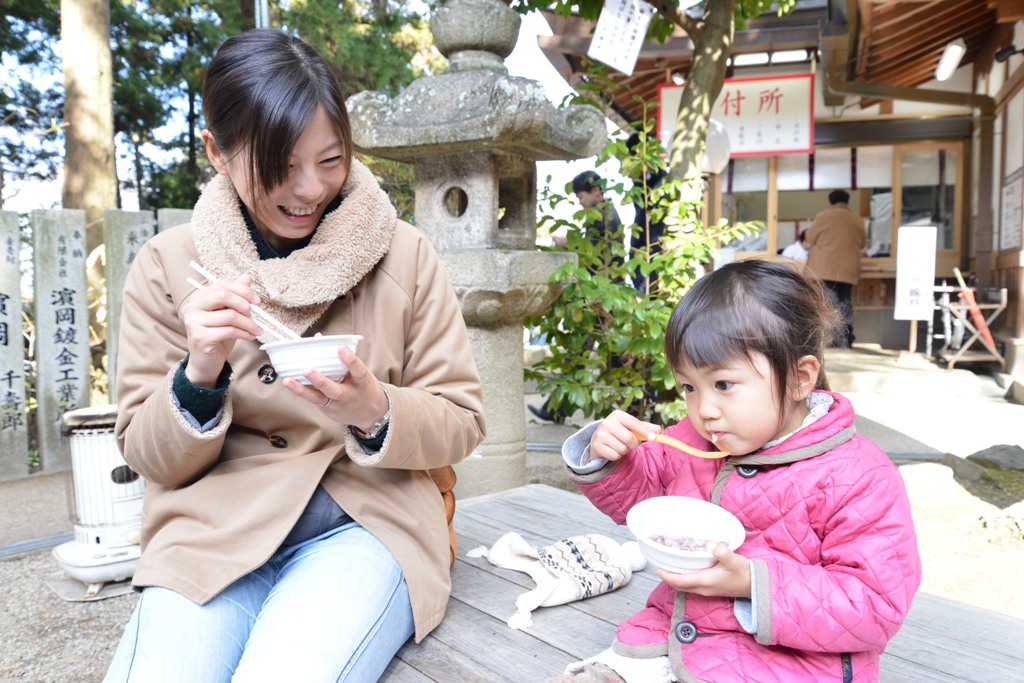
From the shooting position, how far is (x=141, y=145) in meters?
12.0

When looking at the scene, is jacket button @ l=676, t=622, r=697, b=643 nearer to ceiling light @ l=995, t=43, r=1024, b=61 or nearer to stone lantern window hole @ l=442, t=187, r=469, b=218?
stone lantern window hole @ l=442, t=187, r=469, b=218

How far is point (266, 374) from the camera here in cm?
171

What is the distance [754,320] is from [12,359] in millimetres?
→ 5013


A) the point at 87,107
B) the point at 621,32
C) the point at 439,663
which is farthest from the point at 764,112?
the point at 439,663

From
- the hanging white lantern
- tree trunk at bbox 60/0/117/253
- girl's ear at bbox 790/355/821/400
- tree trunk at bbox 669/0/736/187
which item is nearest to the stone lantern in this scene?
tree trunk at bbox 669/0/736/187

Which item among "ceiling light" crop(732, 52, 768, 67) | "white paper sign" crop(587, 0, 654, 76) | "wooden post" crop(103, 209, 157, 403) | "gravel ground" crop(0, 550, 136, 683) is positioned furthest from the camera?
"ceiling light" crop(732, 52, 768, 67)

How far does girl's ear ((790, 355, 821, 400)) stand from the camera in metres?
1.44

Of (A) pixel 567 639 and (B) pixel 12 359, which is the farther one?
(B) pixel 12 359

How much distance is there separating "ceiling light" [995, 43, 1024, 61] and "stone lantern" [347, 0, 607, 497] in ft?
22.8

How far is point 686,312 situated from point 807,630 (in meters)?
0.61

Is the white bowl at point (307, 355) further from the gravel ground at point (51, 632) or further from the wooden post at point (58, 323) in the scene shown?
the wooden post at point (58, 323)

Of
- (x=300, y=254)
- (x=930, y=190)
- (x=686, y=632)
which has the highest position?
(x=930, y=190)

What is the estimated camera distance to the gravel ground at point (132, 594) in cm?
279

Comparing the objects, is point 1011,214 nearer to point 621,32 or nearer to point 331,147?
point 621,32
